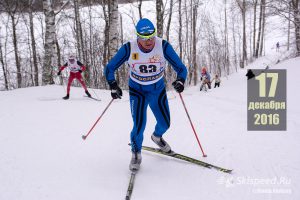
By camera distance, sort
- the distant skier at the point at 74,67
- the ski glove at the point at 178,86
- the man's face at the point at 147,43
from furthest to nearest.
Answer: the distant skier at the point at 74,67 → the ski glove at the point at 178,86 → the man's face at the point at 147,43

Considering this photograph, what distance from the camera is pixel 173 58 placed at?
3.46 meters

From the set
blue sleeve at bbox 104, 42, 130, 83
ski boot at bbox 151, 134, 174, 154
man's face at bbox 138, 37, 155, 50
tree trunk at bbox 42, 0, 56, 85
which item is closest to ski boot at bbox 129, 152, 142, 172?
ski boot at bbox 151, 134, 174, 154

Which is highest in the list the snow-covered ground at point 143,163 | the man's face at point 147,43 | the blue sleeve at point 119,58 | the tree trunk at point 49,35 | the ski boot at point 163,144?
the tree trunk at point 49,35

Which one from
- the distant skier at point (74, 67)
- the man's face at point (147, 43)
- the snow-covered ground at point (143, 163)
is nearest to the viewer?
the snow-covered ground at point (143, 163)

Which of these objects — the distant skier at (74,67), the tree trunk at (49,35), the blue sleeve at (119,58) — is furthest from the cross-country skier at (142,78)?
the tree trunk at (49,35)

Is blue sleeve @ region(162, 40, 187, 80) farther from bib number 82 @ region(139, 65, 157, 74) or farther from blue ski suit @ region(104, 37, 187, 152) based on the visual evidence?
bib number 82 @ region(139, 65, 157, 74)

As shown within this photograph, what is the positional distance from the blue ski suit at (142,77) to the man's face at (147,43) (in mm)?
70

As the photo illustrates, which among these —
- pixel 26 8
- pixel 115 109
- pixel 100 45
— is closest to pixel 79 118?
pixel 115 109

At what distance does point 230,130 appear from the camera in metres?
4.83

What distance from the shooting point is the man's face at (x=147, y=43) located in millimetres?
3213

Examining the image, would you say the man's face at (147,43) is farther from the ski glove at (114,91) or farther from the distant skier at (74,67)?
the distant skier at (74,67)

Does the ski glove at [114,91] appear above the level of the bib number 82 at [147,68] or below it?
below

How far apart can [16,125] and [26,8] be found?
60.5 ft

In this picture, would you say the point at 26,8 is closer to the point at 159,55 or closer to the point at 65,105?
the point at 65,105
